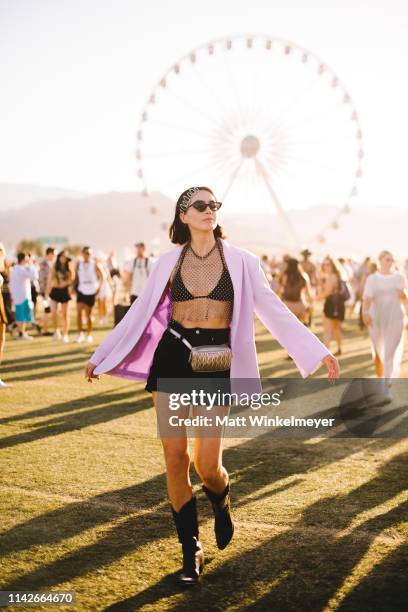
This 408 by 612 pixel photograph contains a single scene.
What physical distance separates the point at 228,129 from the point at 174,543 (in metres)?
24.7

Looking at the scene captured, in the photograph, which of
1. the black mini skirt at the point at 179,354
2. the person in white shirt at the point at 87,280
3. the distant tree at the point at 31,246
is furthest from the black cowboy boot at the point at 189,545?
the distant tree at the point at 31,246

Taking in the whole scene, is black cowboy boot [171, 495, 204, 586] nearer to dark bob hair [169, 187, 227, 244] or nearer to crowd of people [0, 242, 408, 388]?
dark bob hair [169, 187, 227, 244]

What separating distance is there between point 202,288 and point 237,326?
0.27 m

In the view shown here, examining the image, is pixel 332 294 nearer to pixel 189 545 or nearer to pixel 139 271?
pixel 139 271

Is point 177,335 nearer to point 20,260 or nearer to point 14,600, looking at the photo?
point 14,600

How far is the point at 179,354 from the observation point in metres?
3.65

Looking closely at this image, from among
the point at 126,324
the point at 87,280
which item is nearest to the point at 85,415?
the point at 126,324

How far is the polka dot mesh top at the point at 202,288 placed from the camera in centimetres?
370

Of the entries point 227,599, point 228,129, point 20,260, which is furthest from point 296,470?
point 228,129

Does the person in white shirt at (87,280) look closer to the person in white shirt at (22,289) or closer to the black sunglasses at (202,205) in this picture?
the person in white shirt at (22,289)

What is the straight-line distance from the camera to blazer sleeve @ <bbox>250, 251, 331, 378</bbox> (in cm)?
377

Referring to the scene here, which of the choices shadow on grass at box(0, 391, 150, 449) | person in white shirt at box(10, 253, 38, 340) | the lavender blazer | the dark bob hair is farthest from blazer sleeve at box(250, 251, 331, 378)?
person in white shirt at box(10, 253, 38, 340)

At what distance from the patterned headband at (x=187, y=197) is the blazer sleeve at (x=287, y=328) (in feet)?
1.48

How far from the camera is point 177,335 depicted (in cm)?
369
